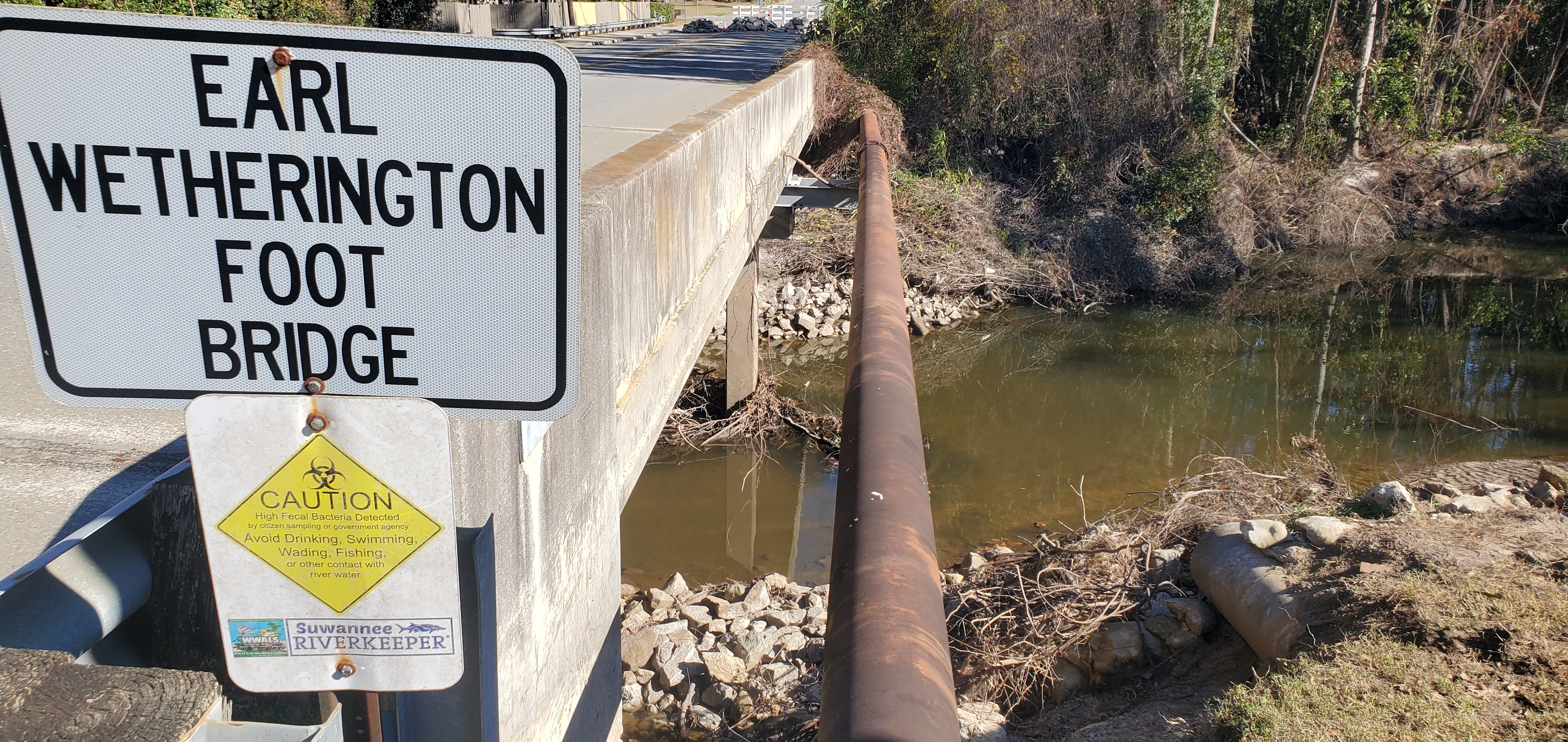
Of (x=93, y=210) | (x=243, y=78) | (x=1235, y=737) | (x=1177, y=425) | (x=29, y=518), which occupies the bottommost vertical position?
(x=1177, y=425)

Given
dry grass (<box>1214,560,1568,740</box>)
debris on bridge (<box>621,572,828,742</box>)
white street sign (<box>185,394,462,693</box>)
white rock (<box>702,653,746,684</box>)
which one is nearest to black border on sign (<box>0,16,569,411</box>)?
white street sign (<box>185,394,462,693</box>)

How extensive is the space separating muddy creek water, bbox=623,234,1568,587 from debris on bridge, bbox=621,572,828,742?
1398 mm

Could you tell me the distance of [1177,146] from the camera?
20156 mm

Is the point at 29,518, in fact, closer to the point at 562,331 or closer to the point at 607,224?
the point at 607,224

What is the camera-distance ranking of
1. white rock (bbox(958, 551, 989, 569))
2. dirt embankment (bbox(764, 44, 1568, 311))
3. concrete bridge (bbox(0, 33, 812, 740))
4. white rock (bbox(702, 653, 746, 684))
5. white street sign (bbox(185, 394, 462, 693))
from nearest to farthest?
white street sign (bbox(185, 394, 462, 693)) → concrete bridge (bbox(0, 33, 812, 740)) → white rock (bbox(702, 653, 746, 684)) → white rock (bbox(958, 551, 989, 569)) → dirt embankment (bbox(764, 44, 1568, 311))

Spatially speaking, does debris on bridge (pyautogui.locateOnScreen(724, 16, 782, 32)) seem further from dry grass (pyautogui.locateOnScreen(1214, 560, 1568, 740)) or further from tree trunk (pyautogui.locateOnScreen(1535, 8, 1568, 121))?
dry grass (pyautogui.locateOnScreen(1214, 560, 1568, 740))

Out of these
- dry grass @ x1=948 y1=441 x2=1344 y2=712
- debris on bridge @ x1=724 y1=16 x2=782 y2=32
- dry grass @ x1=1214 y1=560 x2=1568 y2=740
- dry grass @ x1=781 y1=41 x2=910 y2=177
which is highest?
debris on bridge @ x1=724 y1=16 x2=782 y2=32

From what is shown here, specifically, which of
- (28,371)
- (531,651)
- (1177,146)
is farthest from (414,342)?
(1177,146)

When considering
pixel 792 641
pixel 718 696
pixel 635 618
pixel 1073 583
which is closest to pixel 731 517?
pixel 635 618

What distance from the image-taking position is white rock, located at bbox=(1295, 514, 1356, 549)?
6.12 m

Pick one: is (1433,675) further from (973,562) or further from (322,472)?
(322,472)

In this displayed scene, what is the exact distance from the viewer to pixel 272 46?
51.1 inches

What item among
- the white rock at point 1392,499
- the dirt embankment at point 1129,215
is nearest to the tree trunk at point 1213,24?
the dirt embankment at point 1129,215

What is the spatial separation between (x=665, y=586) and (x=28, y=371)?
565 centimetres
